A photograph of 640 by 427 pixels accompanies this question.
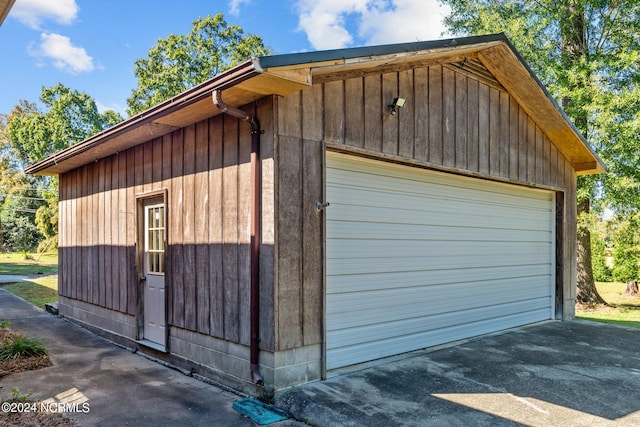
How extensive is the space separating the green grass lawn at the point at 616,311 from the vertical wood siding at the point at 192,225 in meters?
7.85

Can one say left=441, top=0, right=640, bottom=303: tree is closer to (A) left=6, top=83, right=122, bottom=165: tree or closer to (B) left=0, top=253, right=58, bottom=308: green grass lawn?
(B) left=0, top=253, right=58, bottom=308: green grass lawn

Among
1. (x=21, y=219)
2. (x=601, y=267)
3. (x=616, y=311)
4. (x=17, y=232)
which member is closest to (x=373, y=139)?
(x=616, y=311)

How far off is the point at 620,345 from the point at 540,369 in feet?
6.97

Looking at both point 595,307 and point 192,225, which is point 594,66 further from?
point 192,225

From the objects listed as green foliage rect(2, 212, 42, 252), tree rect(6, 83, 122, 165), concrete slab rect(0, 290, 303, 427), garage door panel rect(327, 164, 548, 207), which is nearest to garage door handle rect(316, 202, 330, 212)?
garage door panel rect(327, 164, 548, 207)

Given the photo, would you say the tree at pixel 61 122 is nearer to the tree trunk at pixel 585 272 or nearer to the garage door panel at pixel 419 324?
the tree trunk at pixel 585 272

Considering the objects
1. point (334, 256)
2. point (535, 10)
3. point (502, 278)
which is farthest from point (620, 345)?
point (535, 10)

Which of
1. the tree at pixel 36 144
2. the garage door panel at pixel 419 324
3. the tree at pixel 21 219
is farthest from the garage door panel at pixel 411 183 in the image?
the tree at pixel 21 219

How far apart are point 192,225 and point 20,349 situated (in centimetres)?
257

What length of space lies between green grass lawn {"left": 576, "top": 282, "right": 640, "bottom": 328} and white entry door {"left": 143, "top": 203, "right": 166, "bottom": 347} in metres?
8.18

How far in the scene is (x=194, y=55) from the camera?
1953 centimetres

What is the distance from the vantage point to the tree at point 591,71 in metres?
10.0

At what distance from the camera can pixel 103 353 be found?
5.57 metres

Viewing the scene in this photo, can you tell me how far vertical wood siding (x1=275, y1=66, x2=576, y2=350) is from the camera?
3.82m
